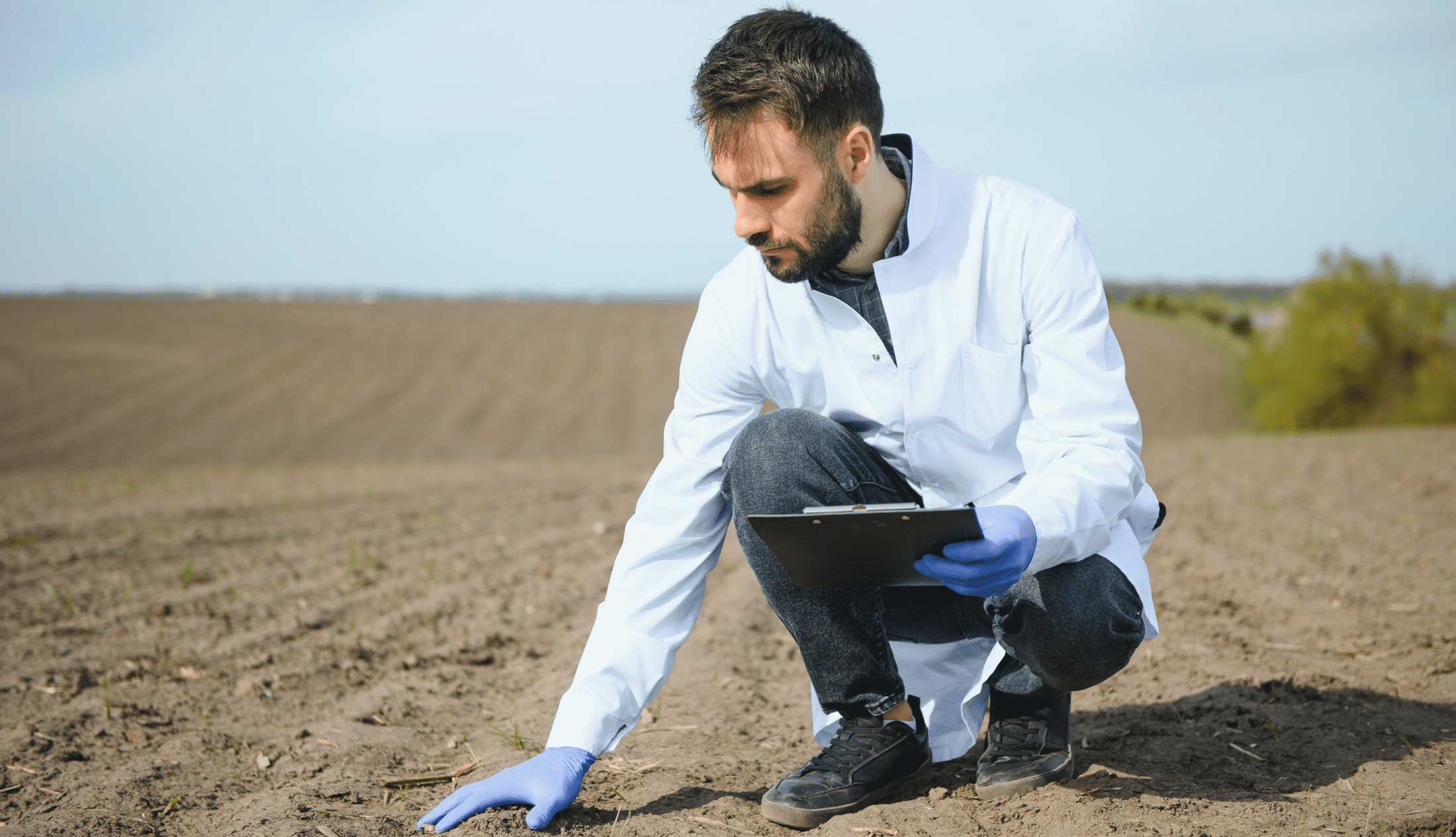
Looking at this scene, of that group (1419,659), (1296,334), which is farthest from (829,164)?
(1296,334)

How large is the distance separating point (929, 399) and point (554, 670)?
5.49 feet

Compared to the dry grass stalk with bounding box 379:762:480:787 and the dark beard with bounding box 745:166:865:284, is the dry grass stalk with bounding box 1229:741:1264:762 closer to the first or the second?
the dark beard with bounding box 745:166:865:284

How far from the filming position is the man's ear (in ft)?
6.36

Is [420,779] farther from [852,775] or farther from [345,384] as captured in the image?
[345,384]

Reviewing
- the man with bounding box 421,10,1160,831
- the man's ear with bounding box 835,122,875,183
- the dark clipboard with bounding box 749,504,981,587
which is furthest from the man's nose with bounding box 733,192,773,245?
the dark clipboard with bounding box 749,504,981,587

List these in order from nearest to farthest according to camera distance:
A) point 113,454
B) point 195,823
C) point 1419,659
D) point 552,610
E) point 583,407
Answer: point 195,823 → point 1419,659 → point 552,610 → point 113,454 → point 583,407

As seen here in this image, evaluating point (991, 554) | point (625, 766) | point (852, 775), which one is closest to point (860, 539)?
point (991, 554)

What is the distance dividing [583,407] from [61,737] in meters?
16.7

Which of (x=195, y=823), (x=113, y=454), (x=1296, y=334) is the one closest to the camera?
(x=195, y=823)

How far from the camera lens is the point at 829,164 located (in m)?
1.93

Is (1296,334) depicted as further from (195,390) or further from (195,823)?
(195,390)

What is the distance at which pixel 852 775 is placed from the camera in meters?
1.94

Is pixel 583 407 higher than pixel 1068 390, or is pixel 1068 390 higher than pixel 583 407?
pixel 1068 390

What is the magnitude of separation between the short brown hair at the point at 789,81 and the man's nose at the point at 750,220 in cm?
12
